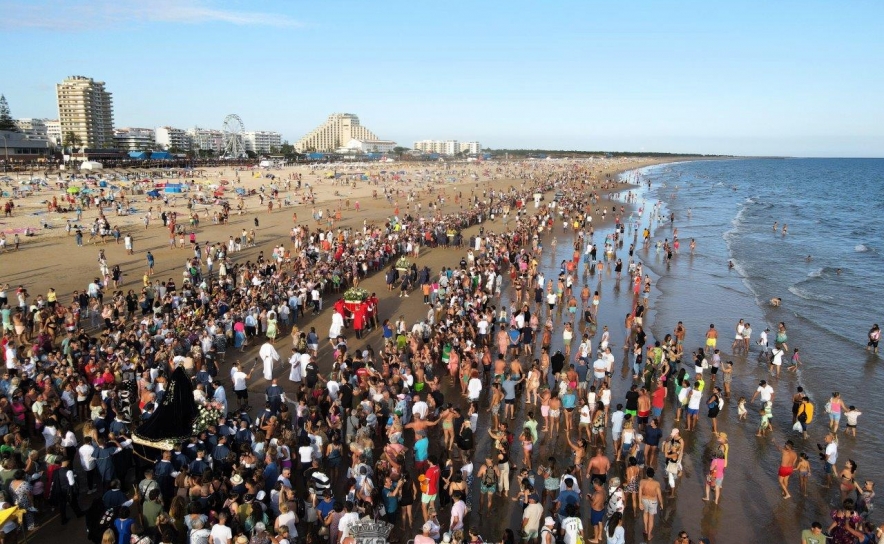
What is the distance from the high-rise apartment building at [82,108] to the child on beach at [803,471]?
149 meters

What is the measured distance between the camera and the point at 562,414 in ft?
39.4

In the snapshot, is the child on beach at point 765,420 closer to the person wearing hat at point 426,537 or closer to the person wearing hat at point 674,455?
the person wearing hat at point 674,455

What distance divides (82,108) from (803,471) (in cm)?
15696

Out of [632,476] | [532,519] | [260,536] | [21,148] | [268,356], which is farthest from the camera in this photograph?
[21,148]

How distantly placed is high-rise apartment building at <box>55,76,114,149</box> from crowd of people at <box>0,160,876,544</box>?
5324 inches

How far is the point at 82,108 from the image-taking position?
131 m

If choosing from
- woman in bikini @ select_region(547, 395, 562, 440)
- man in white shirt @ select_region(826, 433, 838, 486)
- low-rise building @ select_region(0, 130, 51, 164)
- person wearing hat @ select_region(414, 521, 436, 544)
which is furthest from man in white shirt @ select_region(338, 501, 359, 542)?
low-rise building @ select_region(0, 130, 51, 164)

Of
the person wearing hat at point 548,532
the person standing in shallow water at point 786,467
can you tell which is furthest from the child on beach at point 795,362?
the person wearing hat at point 548,532

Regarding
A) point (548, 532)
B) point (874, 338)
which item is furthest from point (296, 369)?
point (874, 338)

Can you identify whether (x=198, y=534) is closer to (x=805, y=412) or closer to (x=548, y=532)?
(x=548, y=532)

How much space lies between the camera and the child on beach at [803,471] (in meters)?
9.45

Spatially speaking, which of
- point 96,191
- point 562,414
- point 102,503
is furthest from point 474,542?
point 96,191

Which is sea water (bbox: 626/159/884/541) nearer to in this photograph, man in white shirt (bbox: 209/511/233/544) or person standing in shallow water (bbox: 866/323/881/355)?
person standing in shallow water (bbox: 866/323/881/355)

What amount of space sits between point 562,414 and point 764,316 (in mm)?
13420
